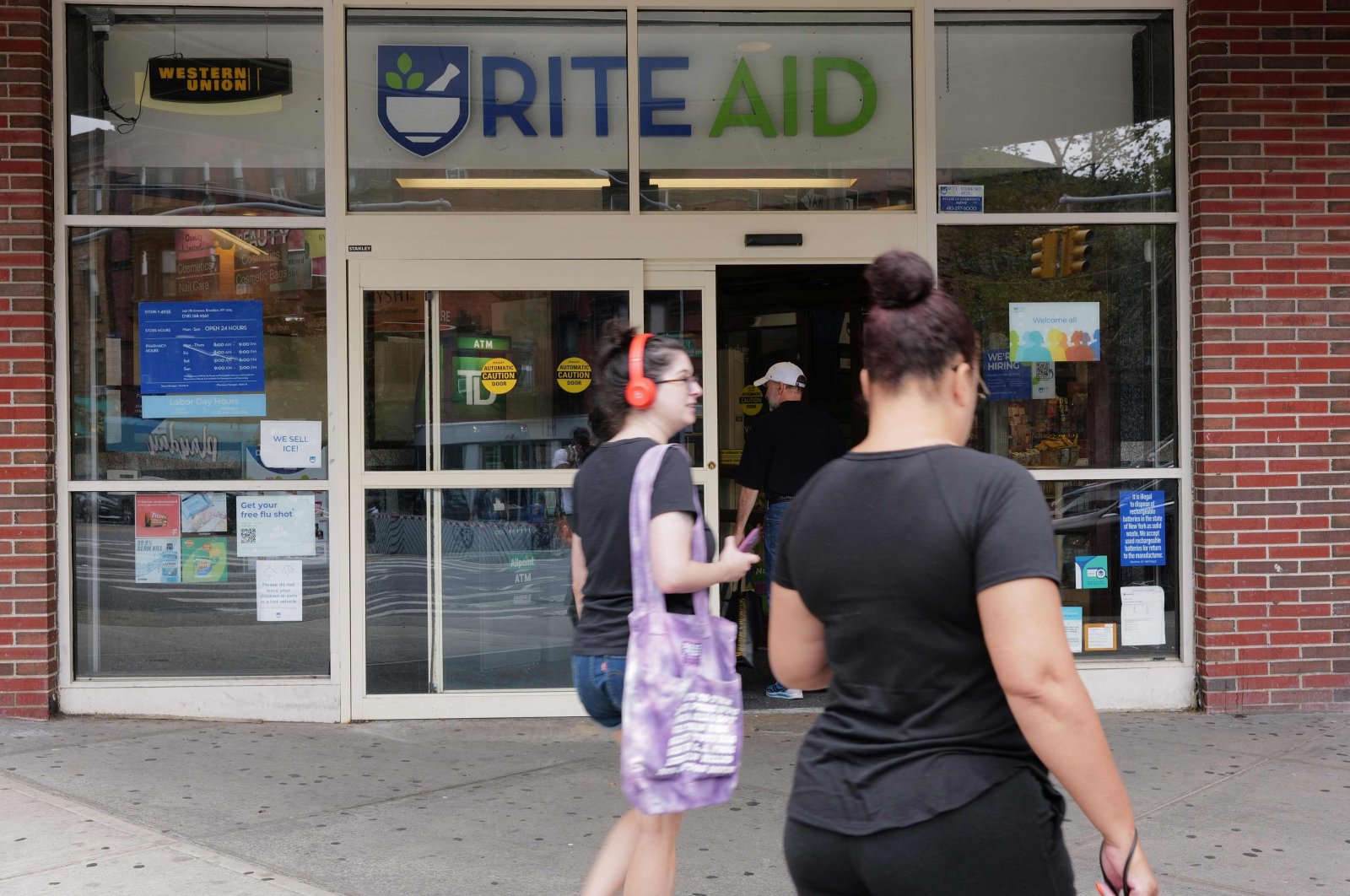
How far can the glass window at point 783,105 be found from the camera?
6859 mm

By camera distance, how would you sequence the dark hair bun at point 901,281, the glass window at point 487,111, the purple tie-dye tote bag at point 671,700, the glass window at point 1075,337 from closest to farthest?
the dark hair bun at point 901,281 < the purple tie-dye tote bag at point 671,700 < the glass window at point 487,111 < the glass window at point 1075,337

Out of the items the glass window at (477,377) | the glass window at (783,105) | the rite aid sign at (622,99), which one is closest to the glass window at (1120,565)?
the glass window at (783,105)

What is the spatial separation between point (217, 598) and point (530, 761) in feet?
6.59

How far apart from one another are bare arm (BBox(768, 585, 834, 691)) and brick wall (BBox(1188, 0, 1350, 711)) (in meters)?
5.02

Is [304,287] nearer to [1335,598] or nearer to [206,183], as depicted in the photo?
[206,183]

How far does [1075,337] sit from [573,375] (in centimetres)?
270

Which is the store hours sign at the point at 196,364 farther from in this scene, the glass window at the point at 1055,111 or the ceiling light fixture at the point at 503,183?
the glass window at the point at 1055,111

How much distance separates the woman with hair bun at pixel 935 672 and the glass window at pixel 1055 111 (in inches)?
198

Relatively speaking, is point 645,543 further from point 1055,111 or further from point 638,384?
point 1055,111

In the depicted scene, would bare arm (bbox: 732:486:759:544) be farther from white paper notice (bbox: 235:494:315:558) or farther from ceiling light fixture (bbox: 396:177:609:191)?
white paper notice (bbox: 235:494:315:558)

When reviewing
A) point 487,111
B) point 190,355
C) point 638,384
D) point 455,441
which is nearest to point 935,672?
point 638,384

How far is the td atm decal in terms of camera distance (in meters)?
6.77

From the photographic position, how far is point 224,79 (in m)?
6.74

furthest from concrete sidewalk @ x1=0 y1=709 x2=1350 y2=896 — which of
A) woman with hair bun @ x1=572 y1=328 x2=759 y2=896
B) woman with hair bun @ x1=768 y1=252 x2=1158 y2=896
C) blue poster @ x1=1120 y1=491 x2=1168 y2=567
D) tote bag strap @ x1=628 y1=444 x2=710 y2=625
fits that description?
woman with hair bun @ x1=768 y1=252 x2=1158 y2=896
